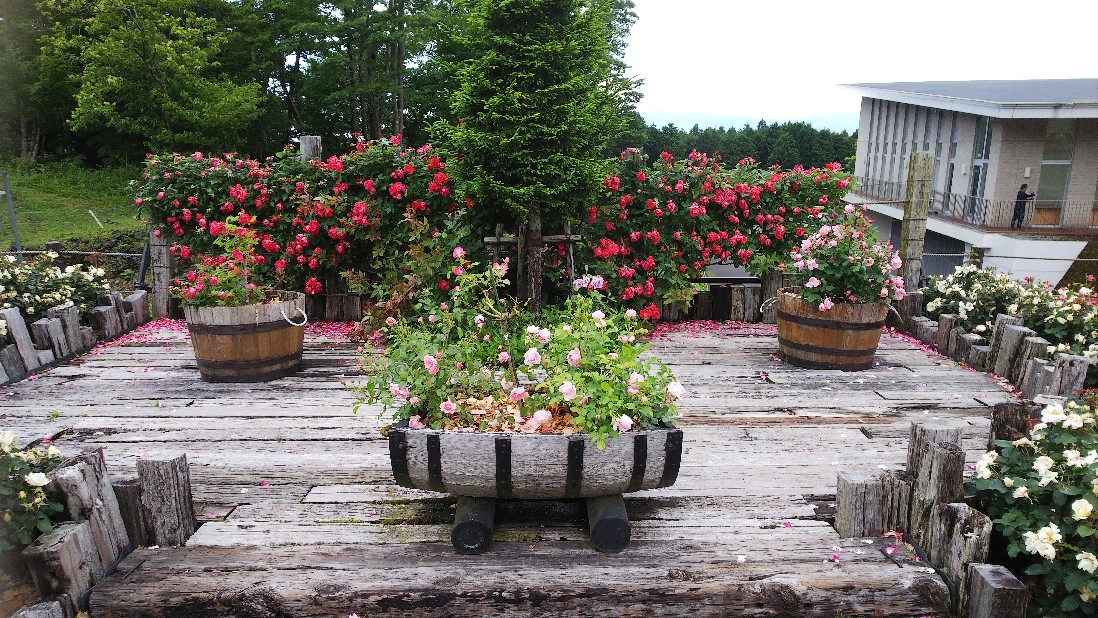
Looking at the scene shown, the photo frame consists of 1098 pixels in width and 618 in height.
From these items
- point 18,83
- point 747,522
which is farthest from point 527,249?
point 18,83

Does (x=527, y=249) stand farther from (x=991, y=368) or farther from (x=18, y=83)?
(x=18, y=83)

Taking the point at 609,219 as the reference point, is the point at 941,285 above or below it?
below

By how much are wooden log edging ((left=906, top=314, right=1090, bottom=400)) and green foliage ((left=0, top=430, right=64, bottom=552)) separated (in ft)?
18.1

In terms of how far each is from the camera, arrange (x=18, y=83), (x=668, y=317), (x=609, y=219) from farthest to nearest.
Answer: (x=668, y=317) → (x=609, y=219) → (x=18, y=83)

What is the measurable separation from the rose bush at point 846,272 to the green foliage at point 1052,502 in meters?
2.88

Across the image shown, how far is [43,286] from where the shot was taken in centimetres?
707

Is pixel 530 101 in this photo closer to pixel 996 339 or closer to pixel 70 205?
pixel 996 339

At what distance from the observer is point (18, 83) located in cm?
119

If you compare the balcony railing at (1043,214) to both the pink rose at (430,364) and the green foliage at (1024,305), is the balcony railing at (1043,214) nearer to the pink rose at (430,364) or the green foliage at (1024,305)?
the green foliage at (1024,305)

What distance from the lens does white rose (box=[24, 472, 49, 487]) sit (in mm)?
2902

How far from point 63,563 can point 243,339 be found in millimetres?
3010

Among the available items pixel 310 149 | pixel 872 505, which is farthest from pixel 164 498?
pixel 310 149

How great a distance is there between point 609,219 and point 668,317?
135cm

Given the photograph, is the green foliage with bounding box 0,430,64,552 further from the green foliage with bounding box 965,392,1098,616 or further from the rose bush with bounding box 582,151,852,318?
the rose bush with bounding box 582,151,852,318
